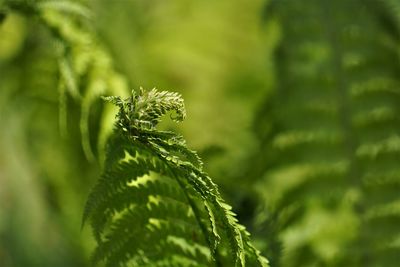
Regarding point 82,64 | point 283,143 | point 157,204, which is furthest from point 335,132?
point 157,204

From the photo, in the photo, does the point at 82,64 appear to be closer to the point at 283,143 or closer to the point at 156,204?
the point at 283,143

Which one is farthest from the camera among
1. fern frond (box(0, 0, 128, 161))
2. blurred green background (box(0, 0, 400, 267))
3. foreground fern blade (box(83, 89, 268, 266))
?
blurred green background (box(0, 0, 400, 267))

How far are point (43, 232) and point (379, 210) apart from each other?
1268 mm

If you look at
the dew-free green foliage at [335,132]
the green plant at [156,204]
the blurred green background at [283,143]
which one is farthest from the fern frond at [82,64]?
the dew-free green foliage at [335,132]

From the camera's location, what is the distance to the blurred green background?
6.24 feet

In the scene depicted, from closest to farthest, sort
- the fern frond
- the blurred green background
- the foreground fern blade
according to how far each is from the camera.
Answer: the foreground fern blade
the fern frond
the blurred green background

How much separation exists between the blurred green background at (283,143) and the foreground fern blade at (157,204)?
11.4 inches

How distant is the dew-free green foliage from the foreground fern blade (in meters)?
0.67

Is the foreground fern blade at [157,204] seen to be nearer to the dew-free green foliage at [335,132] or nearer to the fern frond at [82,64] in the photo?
the fern frond at [82,64]

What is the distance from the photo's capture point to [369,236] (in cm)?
193

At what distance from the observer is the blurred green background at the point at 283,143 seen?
6.24 ft

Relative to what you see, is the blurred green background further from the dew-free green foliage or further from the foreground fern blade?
the foreground fern blade

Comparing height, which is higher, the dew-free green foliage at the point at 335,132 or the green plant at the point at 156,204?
the dew-free green foliage at the point at 335,132

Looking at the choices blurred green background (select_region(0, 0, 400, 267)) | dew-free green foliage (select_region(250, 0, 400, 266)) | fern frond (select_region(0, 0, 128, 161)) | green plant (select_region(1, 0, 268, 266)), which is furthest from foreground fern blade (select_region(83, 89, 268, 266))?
dew-free green foliage (select_region(250, 0, 400, 266))
